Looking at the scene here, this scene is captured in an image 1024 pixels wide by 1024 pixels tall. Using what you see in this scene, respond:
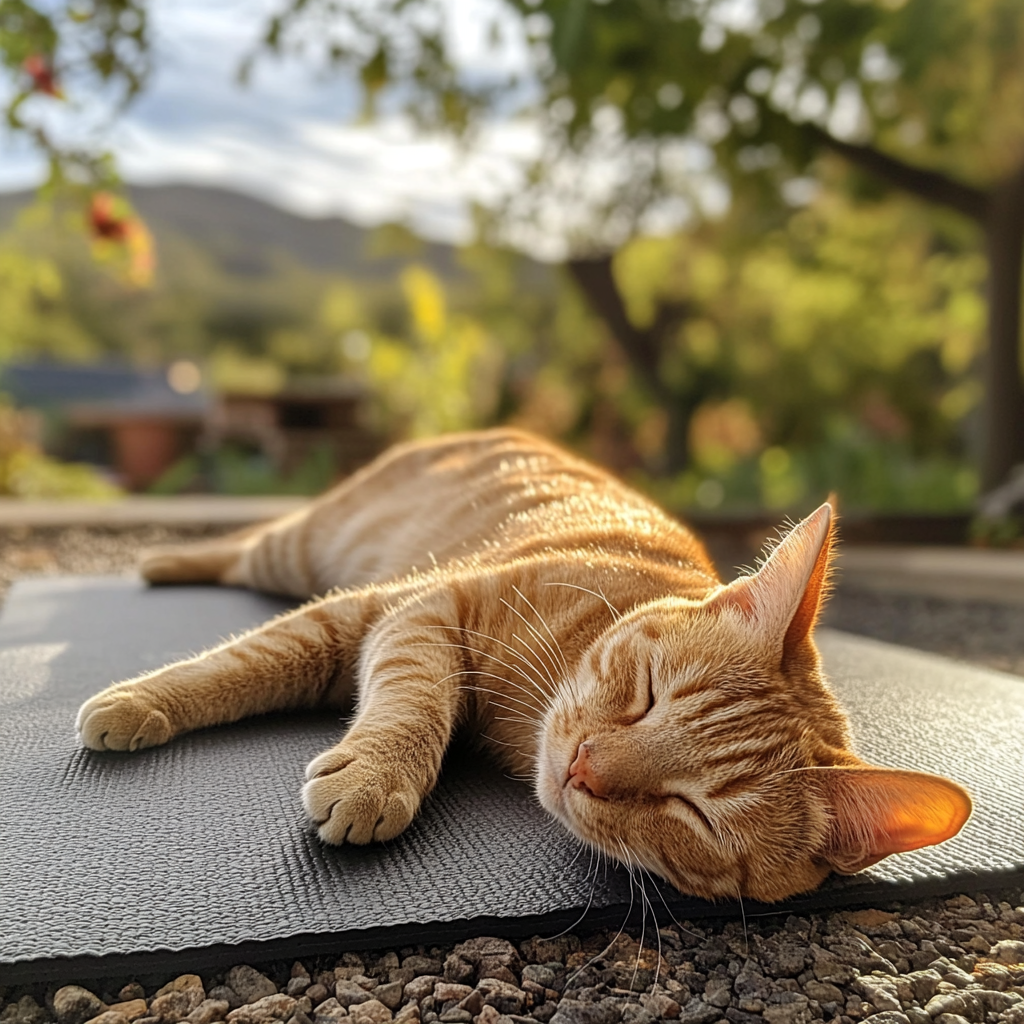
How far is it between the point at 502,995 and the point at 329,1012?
174 millimetres

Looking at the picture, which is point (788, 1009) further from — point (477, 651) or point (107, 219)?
point (107, 219)

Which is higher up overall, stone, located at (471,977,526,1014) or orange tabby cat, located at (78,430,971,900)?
orange tabby cat, located at (78,430,971,900)

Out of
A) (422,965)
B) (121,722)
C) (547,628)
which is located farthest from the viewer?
(547,628)

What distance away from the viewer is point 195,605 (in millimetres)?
2424

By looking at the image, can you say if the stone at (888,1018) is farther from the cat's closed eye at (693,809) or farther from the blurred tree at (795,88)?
the blurred tree at (795,88)

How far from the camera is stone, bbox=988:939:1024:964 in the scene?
3.55 ft

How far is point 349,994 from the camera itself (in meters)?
0.92

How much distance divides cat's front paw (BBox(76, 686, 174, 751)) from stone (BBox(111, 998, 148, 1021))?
1.64 ft

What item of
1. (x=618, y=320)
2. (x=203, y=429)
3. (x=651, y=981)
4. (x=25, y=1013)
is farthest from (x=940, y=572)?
(x=203, y=429)

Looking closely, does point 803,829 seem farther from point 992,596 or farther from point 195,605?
point 992,596

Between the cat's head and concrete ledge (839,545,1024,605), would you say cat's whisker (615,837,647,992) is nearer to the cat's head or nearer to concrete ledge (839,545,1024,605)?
the cat's head

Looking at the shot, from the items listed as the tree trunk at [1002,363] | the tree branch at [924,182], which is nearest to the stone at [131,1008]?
the tree branch at [924,182]

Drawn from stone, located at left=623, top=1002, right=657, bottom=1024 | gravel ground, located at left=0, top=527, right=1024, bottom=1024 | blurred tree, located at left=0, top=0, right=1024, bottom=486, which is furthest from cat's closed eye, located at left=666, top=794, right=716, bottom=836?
blurred tree, located at left=0, top=0, right=1024, bottom=486

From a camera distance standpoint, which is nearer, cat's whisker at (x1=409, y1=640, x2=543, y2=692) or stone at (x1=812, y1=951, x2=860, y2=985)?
stone at (x1=812, y1=951, x2=860, y2=985)
